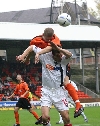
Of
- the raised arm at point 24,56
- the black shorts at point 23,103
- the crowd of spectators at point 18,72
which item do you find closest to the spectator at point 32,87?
the crowd of spectators at point 18,72

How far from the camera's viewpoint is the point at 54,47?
30.1 feet

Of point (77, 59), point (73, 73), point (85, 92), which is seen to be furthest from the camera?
point (77, 59)

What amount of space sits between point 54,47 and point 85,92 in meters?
30.9

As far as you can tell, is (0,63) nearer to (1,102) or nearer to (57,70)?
(1,102)

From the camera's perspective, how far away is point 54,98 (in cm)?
964

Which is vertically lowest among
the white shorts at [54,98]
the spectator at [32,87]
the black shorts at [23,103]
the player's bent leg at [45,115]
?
the spectator at [32,87]

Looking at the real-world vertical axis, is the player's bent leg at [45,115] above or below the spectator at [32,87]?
above

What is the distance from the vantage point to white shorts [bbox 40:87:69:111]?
9594mm

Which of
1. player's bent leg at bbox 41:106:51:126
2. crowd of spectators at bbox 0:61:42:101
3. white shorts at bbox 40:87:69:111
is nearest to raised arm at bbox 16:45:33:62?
white shorts at bbox 40:87:69:111

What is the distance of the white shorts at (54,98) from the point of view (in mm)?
9594

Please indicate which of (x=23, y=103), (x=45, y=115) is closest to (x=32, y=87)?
(x=23, y=103)

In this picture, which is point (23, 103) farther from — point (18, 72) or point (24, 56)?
point (18, 72)

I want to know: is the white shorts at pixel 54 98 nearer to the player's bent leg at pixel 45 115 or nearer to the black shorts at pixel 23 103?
the player's bent leg at pixel 45 115

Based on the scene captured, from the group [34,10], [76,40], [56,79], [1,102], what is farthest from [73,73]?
[56,79]
